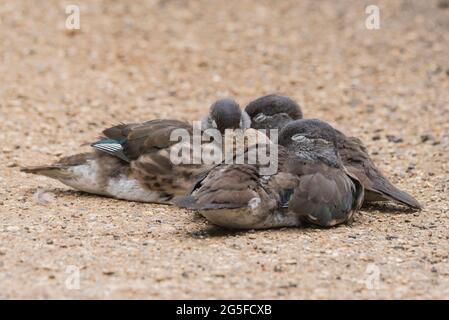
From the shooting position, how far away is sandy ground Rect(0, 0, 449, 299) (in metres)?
6.02

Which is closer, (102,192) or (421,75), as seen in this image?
(102,192)

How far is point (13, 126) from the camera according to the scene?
1097cm

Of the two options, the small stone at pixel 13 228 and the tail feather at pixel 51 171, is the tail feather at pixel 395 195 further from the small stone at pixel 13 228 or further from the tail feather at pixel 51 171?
the small stone at pixel 13 228

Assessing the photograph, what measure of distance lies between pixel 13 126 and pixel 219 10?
6430 mm

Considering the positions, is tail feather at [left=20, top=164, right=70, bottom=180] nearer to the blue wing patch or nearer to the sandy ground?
the sandy ground

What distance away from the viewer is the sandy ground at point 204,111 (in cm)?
602

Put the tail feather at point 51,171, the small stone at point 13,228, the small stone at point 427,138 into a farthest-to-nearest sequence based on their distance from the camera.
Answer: the small stone at point 427,138, the tail feather at point 51,171, the small stone at point 13,228

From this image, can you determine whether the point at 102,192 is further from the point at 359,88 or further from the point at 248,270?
the point at 359,88

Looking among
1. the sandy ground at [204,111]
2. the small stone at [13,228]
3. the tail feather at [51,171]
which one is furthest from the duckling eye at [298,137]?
the small stone at [13,228]

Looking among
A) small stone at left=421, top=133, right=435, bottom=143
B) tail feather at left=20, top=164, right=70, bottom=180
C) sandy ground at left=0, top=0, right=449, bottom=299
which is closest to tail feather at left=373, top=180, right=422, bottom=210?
sandy ground at left=0, top=0, right=449, bottom=299

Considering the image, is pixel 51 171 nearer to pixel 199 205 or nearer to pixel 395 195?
pixel 199 205

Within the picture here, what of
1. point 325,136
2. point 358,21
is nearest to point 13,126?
point 325,136

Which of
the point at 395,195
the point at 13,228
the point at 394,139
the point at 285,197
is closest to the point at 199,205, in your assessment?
the point at 285,197

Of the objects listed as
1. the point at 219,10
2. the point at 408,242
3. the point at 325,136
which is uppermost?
the point at 219,10
